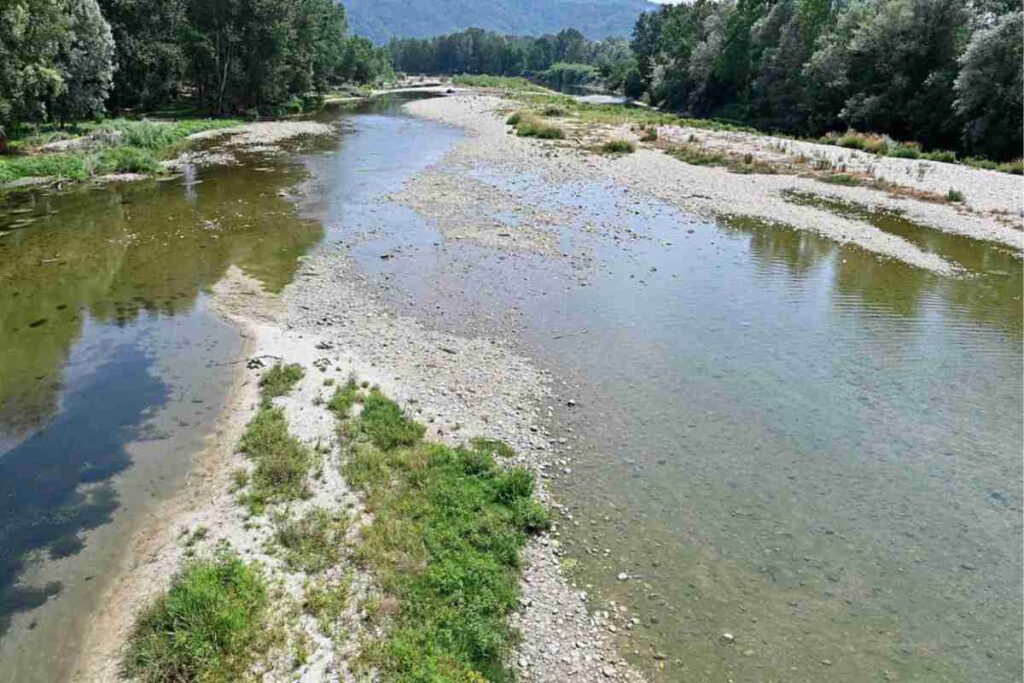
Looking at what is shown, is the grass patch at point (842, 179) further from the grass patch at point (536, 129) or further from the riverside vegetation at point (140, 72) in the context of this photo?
the riverside vegetation at point (140, 72)

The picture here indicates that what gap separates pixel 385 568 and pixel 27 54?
45.1 m

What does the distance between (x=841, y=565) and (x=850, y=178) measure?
122 feet

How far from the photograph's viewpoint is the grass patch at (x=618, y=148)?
53.4 metres

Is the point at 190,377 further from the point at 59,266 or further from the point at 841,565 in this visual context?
the point at 841,565

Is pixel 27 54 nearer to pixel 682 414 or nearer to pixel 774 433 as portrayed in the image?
pixel 682 414

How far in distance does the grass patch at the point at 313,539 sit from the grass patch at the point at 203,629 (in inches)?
24.1

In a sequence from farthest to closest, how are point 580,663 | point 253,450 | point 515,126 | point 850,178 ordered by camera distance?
point 515,126, point 850,178, point 253,450, point 580,663

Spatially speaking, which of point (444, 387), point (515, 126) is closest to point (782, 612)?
point (444, 387)

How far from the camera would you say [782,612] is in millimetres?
9781

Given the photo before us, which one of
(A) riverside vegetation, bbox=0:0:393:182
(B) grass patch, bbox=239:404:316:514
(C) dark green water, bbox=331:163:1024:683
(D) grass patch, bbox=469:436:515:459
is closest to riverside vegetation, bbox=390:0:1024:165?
(C) dark green water, bbox=331:163:1024:683

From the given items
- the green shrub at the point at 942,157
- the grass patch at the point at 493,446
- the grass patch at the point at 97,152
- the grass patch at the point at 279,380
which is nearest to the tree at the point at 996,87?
the green shrub at the point at 942,157

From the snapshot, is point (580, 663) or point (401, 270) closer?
point (580, 663)

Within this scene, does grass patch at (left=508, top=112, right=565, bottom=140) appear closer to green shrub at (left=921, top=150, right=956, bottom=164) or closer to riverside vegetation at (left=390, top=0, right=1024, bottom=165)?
riverside vegetation at (left=390, top=0, right=1024, bottom=165)

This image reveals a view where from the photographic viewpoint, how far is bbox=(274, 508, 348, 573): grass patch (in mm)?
9875
